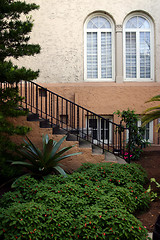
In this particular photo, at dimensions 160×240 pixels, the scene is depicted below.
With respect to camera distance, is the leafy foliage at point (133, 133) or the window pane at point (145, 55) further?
the window pane at point (145, 55)

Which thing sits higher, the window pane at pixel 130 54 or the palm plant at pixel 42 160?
the window pane at pixel 130 54

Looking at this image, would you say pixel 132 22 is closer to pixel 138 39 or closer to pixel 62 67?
pixel 138 39

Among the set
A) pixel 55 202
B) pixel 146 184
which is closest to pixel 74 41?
pixel 146 184

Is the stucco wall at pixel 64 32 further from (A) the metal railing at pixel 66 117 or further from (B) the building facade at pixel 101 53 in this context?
(A) the metal railing at pixel 66 117

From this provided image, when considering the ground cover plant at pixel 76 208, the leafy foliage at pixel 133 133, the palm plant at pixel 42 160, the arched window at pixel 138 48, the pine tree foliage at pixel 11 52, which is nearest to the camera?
the ground cover plant at pixel 76 208

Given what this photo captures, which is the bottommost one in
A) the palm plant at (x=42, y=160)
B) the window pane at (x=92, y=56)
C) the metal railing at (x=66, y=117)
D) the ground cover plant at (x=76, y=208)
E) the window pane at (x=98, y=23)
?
the ground cover plant at (x=76, y=208)

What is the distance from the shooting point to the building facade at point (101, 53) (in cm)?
782

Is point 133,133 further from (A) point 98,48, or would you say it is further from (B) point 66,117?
(A) point 98,48

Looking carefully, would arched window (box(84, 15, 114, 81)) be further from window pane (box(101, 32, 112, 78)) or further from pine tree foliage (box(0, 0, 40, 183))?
pine tree foliage (box(0, 0, 40, 183))

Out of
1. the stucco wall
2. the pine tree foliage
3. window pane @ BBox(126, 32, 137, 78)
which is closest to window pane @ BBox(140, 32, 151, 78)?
window pane @ BBox(126, 32, 137, 78)

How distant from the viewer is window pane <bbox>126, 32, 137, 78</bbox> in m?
8.22

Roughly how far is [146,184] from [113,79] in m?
4.19

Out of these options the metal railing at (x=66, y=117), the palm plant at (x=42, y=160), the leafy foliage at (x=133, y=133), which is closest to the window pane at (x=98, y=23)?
the metal railing at (x=66, y=117)

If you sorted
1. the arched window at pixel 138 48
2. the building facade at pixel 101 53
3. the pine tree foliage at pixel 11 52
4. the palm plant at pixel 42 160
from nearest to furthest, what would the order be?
the pine tree foliage at pixel 11 52 < the palm plant at pixel 42 160 < the building facade at pixel 101 53 < the arched window at pixel 138 48
